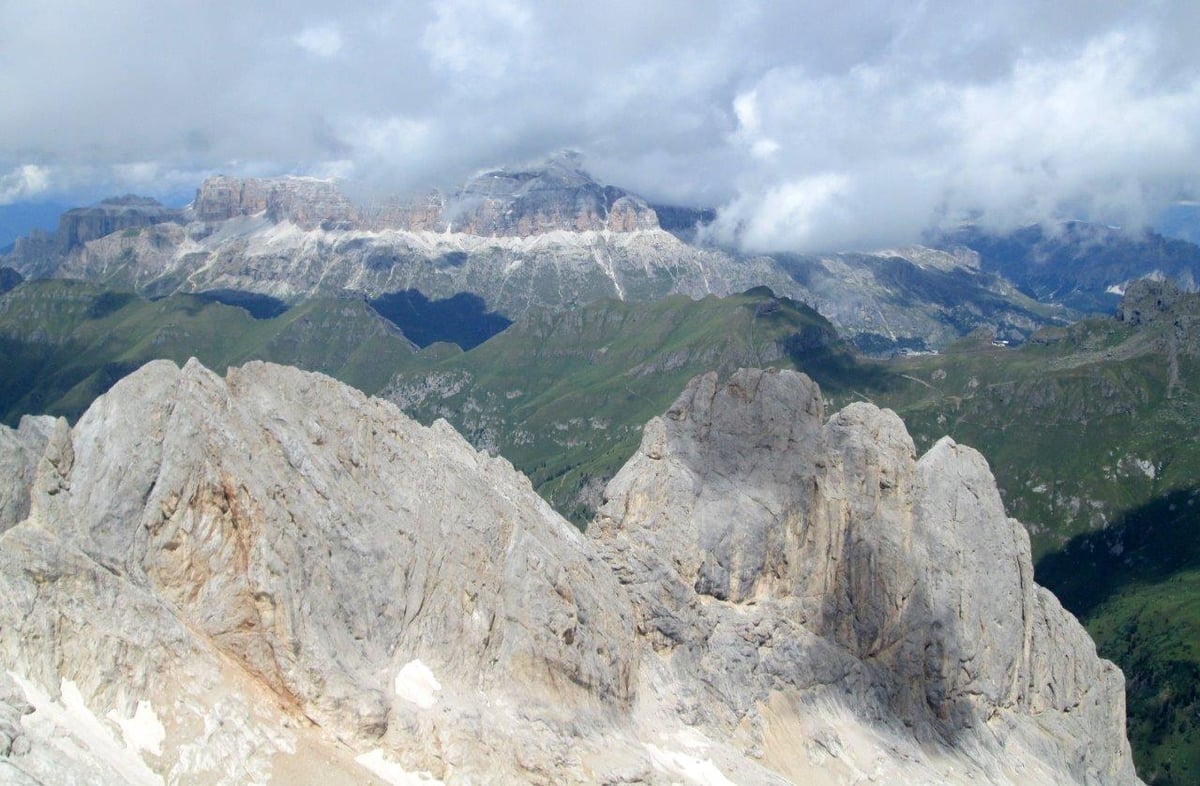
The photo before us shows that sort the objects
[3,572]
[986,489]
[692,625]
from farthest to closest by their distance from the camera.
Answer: [986,489], [692,625], [3,572]

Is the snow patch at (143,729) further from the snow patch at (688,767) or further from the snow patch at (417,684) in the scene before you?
the snow patch at (688,767)

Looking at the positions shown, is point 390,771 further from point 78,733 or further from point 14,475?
point 14,475

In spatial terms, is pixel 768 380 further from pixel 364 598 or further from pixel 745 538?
pixel 364 598

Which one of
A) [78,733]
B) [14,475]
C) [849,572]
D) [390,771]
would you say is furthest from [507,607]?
[849,572]

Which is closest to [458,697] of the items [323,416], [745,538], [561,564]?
[561,564]

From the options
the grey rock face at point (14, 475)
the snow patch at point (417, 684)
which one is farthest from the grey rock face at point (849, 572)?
the grey rock face at point (14, 475)

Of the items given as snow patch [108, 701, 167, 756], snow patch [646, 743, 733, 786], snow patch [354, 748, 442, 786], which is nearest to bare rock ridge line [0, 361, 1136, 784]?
snow patch [108, 701, 167, 756]
